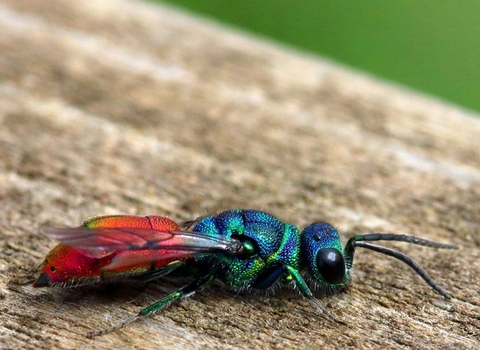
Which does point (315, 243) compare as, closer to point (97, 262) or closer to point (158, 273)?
point (158, 273)

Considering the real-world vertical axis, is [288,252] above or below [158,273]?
above

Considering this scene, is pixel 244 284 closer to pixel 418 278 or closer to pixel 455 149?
pixel 418 278

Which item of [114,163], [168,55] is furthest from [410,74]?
[114,163]

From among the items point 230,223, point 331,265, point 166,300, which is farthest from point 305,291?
point 166,300

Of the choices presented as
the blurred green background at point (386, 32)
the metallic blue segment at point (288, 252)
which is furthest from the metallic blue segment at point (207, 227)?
the blurred green background at point (386, 32)

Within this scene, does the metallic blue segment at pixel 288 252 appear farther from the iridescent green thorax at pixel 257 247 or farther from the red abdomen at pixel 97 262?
the red abdomen at pixel 97 262

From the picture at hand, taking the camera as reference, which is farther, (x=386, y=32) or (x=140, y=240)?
(x=386, y=32)
